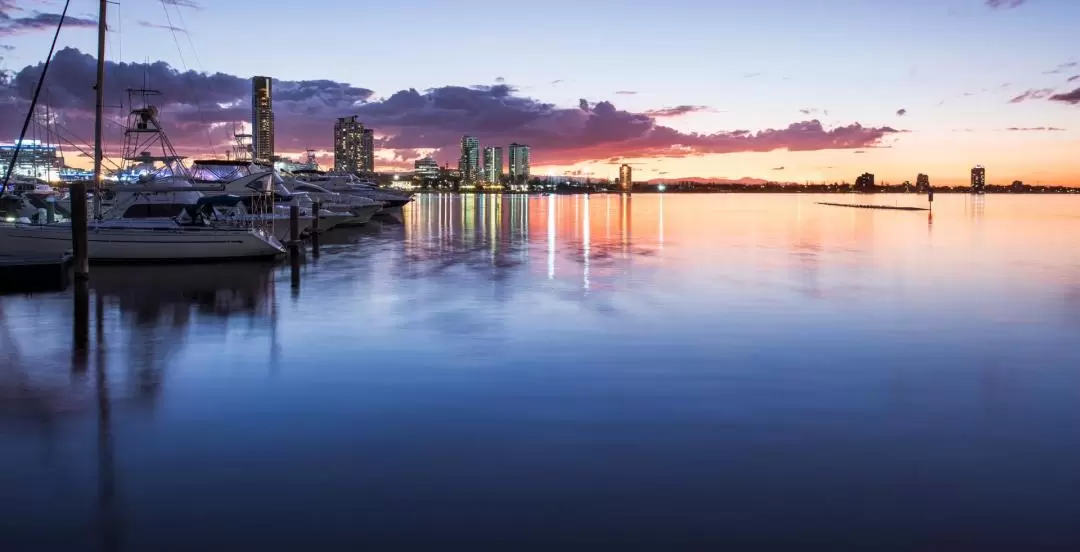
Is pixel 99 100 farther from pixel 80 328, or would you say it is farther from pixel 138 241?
pixel 80 328

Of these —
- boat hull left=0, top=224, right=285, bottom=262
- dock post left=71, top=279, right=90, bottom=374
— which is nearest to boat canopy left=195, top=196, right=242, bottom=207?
boat hull left=0, top=224, right=285, bottom=262

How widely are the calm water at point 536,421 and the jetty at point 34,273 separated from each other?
8.34 feet

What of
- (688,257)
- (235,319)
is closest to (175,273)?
(235,319)

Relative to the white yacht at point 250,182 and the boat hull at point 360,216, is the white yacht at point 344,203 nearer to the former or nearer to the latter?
the boat hull at point 360,216

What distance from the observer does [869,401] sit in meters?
12.3

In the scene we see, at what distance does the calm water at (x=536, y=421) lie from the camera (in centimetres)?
766

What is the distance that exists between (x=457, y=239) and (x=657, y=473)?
43.6 meters

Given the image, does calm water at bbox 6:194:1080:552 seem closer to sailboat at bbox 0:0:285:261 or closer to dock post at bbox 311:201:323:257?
sailboat at bbox 0:0:285:261

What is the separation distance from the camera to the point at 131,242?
99.7 feet

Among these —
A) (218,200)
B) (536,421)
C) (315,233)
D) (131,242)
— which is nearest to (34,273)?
(131,242)

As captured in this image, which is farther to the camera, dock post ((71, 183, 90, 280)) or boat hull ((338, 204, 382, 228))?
boat hull ((338, 204, 382, 228))

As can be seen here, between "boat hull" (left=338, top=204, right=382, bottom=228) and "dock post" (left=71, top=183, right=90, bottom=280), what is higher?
"boat hull" (left=338, top=204, right=382, bottom=228)

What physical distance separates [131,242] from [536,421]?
24.1 metres

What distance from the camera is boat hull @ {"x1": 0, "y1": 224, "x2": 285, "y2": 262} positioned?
29891mm
